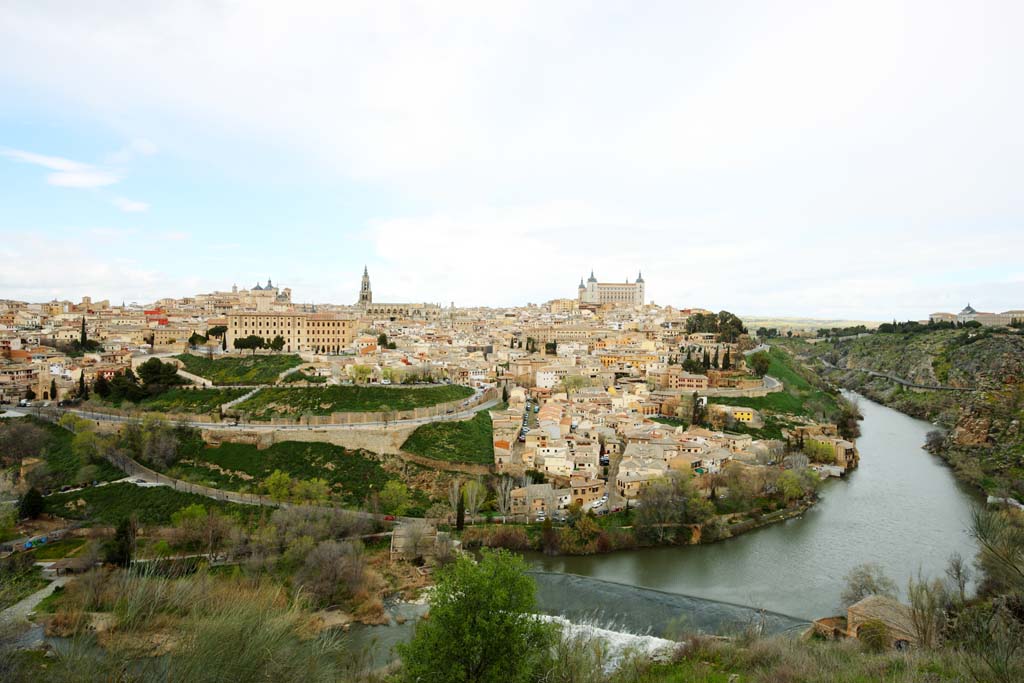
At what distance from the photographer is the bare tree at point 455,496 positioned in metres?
16.5

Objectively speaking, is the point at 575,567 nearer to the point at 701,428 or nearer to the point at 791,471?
the point at 791,471

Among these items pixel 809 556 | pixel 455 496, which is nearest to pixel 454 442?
pixel 455 496

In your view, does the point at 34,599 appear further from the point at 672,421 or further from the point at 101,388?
the point at 672,421

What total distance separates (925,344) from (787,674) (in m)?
45.1

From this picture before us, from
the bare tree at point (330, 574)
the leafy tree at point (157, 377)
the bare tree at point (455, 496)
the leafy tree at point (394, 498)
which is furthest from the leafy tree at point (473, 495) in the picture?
the leafy tree at point (157, 377)

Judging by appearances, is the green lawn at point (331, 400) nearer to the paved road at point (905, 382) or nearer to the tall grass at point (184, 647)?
the tall grass at point (184, 647)

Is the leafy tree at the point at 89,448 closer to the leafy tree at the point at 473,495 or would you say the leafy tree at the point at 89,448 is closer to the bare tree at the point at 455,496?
the bare tree at the point at 455,496

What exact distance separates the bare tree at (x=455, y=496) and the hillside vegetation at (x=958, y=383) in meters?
16.2

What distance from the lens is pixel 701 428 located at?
974 inches

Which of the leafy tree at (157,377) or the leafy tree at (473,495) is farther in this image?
the leafy tree at (157,377)

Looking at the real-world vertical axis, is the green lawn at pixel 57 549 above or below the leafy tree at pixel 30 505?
below

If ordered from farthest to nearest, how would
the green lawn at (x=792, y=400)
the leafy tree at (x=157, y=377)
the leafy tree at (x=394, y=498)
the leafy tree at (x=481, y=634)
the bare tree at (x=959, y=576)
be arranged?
the green lawn at (x=792, y=400)
the leafy tree at (x=157, y=377)
the leafy tree at (x=394, y=498)
the bare tree at (x=959, y=576)
the leafy tree at (x=481, y=634)

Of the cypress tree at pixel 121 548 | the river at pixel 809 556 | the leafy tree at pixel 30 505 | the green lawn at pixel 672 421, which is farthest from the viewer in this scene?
the green lawn at pixel 672 421

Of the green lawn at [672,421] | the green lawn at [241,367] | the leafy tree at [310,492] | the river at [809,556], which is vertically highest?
the green lawn at [241,367]
